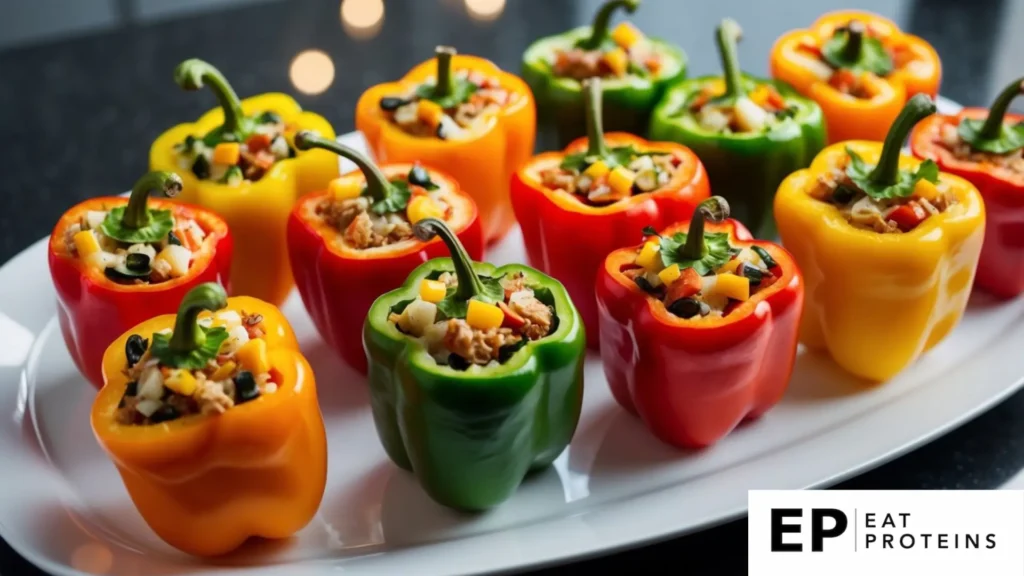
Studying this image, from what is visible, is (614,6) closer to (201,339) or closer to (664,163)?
(664,163)

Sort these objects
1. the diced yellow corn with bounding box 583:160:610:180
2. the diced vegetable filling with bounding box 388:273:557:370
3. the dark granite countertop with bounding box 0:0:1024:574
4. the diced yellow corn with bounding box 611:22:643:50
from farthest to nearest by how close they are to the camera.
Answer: the dark granite countertop with bounding box 0:0:1024:574 → the diced yellow corn with bounding box 611:22:643:50 → the diced yellow corn with bounding box 583:160:610:180 → the diced vegetable filling with bounding box 388:273:557:370

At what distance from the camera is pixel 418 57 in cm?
546

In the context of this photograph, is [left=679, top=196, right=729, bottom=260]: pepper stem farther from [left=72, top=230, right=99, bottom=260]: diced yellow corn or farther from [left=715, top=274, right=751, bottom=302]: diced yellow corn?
[left=72, top=230, right=99, bottom=260]: diced yellow corn

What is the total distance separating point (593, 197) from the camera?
11.9 feet

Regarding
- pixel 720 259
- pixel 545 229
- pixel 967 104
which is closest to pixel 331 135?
pixel 545 229

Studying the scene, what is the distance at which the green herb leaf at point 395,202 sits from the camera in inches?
138

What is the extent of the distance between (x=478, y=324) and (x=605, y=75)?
65.8 inches

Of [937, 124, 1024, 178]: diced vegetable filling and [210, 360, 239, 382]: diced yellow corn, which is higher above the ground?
[210, 360, 239, 382]: diced yellow corn

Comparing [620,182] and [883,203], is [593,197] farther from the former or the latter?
[883,203]

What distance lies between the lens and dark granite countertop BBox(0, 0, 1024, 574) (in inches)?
191

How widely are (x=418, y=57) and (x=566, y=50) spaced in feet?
3.85

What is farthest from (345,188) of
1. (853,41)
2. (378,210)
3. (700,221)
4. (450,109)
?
(853,41)

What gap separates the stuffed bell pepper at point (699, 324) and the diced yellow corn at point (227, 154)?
122cm

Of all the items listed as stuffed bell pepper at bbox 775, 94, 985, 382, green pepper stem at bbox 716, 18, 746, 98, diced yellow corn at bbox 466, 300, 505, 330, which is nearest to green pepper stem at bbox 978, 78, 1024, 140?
stuffed bell pepper at bbox 775, 94, 985, 382
